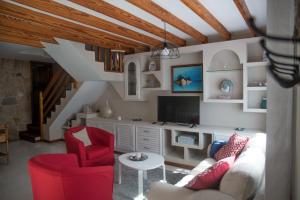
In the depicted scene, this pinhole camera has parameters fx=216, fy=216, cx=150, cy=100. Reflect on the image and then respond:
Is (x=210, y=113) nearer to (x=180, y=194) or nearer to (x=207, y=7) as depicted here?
(x=207, y=7)

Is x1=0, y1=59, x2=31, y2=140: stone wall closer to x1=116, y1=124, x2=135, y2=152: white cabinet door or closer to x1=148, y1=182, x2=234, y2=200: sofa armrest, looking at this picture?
x1=116, y1=124, x2=135, y2=152: white cabinet door

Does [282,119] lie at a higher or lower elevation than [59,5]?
lower

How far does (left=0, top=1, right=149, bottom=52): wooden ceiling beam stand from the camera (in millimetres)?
2488

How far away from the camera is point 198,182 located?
177 centimetres

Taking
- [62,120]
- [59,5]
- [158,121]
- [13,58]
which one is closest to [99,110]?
[62,120]

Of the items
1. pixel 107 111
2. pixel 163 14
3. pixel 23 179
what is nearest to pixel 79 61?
pixel 107 111

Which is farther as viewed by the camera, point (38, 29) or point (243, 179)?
point (38, 29)

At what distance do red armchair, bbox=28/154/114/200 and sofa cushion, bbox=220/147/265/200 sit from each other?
1.14 m

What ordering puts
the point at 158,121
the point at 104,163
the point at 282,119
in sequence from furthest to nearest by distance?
the point at 158,121
the point at 104,163
the point at 282,119

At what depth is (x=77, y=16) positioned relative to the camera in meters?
2.61

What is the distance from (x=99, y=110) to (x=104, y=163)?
2453mm

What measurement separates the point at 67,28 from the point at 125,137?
97.2 inches

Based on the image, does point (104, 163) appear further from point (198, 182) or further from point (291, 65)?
point (291, 65)

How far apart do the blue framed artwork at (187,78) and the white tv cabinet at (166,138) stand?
0.71 m
